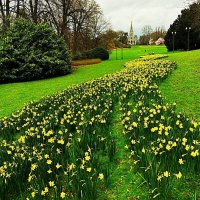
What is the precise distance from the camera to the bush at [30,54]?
2325 centimetres

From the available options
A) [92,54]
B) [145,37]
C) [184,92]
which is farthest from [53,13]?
[145,37]

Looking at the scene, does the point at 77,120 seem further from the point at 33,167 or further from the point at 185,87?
the point at 185,87

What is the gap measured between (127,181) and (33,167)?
153 centimetres

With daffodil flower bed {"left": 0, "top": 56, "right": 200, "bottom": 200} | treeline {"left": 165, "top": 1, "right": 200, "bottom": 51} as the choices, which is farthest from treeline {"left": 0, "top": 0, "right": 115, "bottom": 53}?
daffodil flower bed {"left": 0, "top": 56, "right": 200, "bottom": 200}

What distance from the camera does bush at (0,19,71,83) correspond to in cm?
2325

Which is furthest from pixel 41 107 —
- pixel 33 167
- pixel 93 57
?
pixel 93 57

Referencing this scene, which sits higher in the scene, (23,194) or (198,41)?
(198,41)

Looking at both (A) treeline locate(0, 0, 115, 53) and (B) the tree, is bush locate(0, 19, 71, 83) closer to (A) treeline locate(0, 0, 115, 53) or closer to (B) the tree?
(A) treeline locate(0, 0, 115, 53)

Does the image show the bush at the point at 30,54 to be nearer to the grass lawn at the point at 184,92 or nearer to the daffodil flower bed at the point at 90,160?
the grass lawn at the point at 184,92

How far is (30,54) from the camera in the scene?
23.6 meters

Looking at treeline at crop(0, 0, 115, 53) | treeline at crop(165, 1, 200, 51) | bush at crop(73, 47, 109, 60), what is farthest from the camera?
treeline at crop(165, 1, 200, 51)

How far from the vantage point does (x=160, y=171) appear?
4.52m

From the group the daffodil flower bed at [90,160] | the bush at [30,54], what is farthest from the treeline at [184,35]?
the daffodil flower bed at [90,160]

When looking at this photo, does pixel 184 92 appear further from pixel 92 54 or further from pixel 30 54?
pixel 92 54
